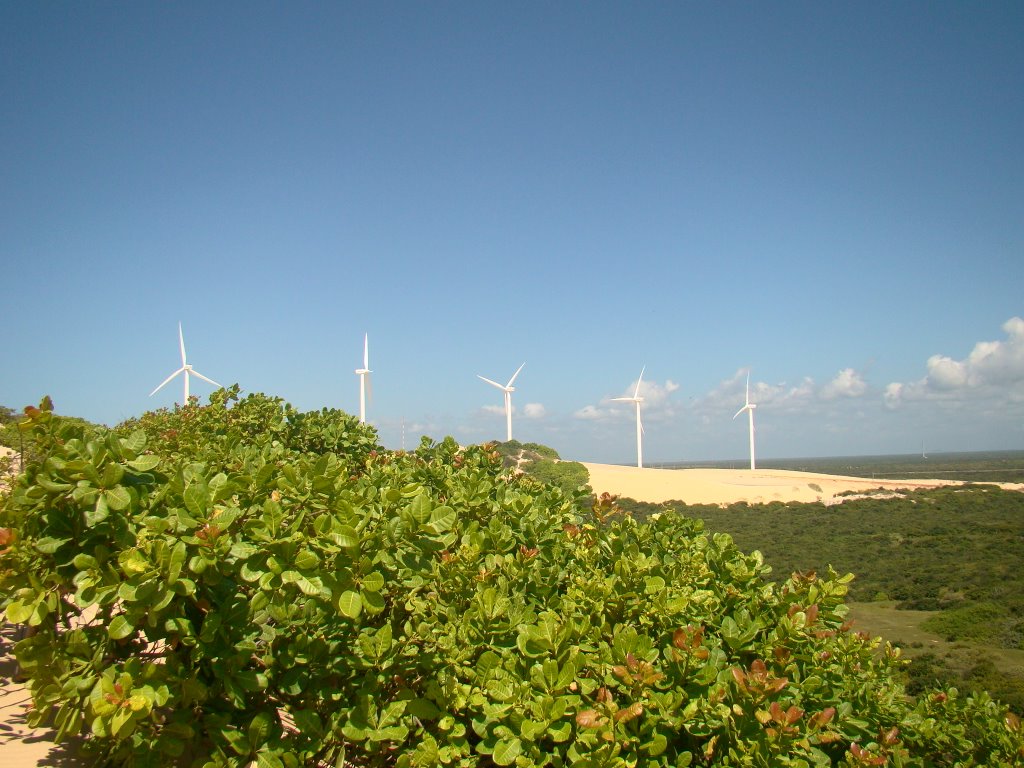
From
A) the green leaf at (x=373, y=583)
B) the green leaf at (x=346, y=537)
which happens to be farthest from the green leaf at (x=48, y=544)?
the green leaf at (x=373, y=583)

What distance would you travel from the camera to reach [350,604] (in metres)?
2.61

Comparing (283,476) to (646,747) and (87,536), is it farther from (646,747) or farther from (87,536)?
(646,747)

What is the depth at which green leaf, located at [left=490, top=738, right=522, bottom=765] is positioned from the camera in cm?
275

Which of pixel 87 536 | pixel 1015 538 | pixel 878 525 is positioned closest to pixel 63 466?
pixel 87 536

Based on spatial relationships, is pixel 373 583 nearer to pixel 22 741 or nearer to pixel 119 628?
pixel 119 628

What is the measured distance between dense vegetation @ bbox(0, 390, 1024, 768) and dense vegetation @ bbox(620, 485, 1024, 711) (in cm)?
1464

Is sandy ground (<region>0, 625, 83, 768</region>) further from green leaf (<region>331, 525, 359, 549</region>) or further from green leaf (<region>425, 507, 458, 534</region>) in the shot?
green leaf (<region>425, 507, 458, 534</region>)

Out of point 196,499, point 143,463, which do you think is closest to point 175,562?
point 196,499

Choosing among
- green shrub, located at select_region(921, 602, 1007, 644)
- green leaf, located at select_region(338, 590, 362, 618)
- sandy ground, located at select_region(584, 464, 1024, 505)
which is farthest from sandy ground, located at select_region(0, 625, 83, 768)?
sandy ground, located at select_region(584, 464, 1024, 505)

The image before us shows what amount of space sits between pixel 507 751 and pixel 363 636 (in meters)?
0.76

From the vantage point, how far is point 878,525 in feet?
133

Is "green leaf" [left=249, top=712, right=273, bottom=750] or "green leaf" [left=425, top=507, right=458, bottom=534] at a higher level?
"green leaf" [left=425, top=507, right=458, bottom=534]

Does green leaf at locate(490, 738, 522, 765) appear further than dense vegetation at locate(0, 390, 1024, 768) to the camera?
Yes

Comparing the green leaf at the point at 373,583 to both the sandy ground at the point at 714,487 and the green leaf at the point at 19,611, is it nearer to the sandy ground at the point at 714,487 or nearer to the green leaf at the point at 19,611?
the green leaf at the point at 19,611
